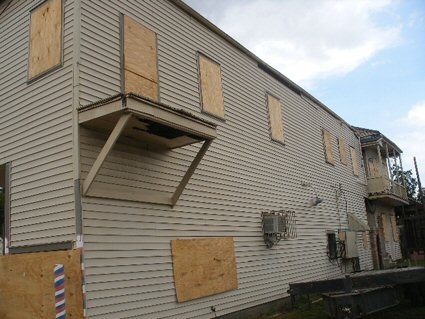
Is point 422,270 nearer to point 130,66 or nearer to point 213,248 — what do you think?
point 213,248

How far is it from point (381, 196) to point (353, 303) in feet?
54.2

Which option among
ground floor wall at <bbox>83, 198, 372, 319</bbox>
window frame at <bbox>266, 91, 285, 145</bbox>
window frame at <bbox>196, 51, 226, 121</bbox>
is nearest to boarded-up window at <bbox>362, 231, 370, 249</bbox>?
window frame at <bbox>266, 91, 285, 145</bbox>

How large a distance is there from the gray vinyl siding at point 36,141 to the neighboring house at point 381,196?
729 inches

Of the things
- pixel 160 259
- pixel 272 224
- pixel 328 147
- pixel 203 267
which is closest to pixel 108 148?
pixel 160 259

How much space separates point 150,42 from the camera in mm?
10047

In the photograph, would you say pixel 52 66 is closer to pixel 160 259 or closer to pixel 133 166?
pixel 133 166

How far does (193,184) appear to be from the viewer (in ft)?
34.3

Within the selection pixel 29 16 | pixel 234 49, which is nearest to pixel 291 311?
pixel 234 49

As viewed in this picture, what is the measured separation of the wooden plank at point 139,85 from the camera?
30.0 ft

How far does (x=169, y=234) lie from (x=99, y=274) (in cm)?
201

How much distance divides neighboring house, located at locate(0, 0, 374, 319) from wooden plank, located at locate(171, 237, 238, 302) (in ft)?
0.13

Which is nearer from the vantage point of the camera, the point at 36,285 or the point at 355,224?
the point at 36,285

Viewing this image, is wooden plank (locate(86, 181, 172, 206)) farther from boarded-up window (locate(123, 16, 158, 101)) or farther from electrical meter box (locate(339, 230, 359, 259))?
electrical meter box (locate(339, 230, 359, 259))

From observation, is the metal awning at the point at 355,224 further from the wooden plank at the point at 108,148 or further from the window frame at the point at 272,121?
the wooden plank at the point at 108,148
